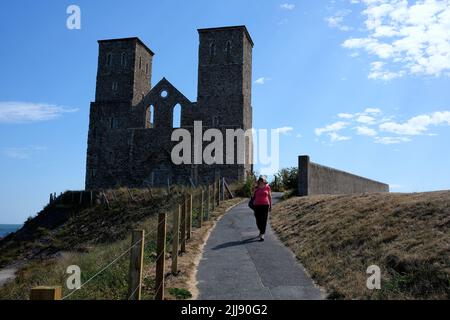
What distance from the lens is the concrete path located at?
6.95 metres

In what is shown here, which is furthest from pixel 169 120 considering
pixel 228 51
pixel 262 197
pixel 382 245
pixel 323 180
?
pixel 382 245

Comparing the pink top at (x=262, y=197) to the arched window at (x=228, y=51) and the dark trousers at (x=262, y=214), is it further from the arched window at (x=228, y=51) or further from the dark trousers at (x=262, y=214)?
the arched window at (x=228, y=51)

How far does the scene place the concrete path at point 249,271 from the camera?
695 centimetres

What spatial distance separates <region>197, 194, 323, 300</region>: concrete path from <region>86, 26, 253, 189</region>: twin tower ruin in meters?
23.8

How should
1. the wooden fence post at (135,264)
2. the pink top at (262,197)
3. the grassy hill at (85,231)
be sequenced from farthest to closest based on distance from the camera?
1. the grassy hill at (85,231)
2. the pink top at (262,197)
3. the wooden fence post at (135,264)

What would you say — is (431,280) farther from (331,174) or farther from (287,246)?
(331,174)

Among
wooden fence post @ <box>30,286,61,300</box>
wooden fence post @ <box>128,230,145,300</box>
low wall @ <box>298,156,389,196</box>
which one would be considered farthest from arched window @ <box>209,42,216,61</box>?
wooden fence post @ <box>30,286,61,300</box>

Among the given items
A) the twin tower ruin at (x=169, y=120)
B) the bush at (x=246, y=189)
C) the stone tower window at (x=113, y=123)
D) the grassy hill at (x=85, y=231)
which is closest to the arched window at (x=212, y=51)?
the twin tower ruin at (x=169, y=120)

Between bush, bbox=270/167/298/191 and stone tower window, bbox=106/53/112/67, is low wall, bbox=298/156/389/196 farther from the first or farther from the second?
stone tower window, bbox=106/53/112/67

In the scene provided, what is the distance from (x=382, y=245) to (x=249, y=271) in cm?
260

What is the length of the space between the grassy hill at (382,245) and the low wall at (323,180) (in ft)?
24.7

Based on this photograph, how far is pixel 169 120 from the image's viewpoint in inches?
1475

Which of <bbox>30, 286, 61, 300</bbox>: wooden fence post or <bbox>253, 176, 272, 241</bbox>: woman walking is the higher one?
<bbox>253, 176, 272, 241</bbox>: woman walking

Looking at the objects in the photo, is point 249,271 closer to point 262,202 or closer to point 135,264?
point 262,202
